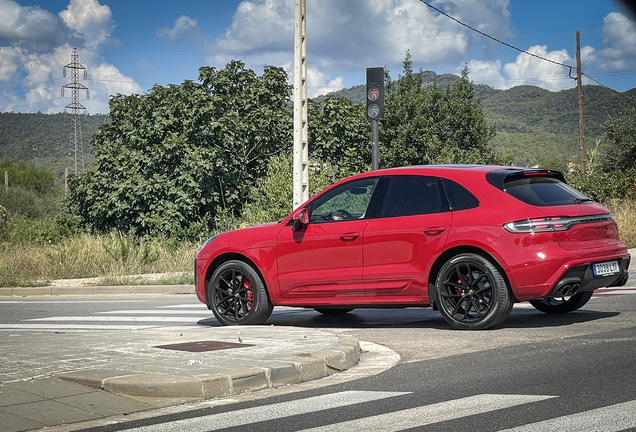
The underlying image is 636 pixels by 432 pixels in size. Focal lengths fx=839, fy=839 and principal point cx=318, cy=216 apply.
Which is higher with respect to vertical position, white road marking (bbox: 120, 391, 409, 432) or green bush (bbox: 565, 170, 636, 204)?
green bush (bbox: 565, 170, 636, 204)

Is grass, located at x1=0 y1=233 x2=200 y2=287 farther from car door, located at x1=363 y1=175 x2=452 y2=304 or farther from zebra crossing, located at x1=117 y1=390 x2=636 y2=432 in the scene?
zebra crossing, located at x1=117 y1=390 x2=636 y2=432

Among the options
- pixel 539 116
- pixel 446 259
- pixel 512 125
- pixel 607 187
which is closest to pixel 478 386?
pixel 446 259

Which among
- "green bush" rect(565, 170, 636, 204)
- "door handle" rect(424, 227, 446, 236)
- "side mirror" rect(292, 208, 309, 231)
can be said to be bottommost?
"door handle" rect(424, 227, 446, 236)

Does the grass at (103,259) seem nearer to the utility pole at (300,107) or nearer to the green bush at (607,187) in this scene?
the green bush at (607,187)

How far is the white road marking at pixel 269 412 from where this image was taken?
525 cm

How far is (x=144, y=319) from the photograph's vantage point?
1220cm

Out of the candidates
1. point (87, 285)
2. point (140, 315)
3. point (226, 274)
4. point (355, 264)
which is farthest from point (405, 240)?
point (87, 285)

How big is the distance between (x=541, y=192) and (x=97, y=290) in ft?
37.4

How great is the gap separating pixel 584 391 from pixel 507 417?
888 millimetres

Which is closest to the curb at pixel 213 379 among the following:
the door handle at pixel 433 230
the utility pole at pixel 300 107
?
the door handle at pixel 433 230

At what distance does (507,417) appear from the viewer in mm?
5031

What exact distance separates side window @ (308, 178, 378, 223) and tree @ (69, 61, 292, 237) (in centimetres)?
2065

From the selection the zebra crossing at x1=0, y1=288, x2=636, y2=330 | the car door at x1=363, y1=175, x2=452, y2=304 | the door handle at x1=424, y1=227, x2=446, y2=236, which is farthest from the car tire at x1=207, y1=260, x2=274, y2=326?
the door handle at x1=424, y1=227, x2=446, y2=236

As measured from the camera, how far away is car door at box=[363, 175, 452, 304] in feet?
29.2
